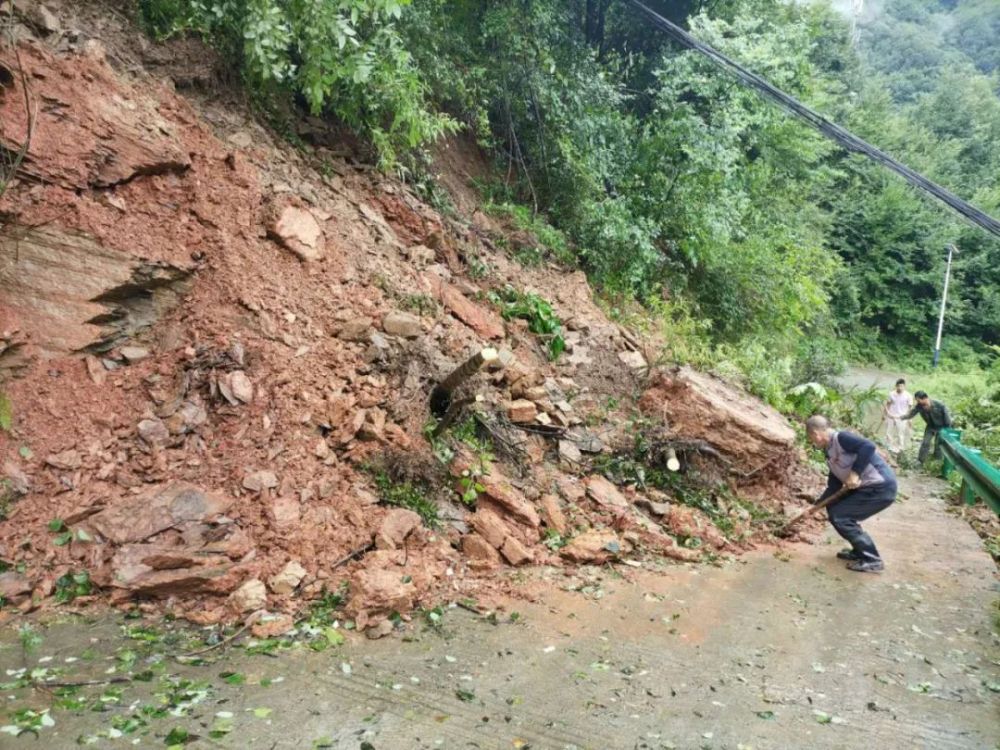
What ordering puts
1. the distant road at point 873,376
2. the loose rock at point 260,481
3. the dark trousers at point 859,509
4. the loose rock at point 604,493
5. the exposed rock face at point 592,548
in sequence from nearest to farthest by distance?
1. the loose rock at point 260,481
2. the exposed rock face at point 592,548
3. the dark trousers at point 859,509
4. the loose rock at point 604,493
5. the distant road at point 873,376

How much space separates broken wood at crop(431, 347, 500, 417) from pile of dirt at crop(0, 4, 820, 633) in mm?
160

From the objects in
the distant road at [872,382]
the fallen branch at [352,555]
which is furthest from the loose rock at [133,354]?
the distant road at [872,382]

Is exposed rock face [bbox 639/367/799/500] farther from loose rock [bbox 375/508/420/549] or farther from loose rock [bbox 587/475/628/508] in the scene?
loose rock [bbox 375/508/420/549]

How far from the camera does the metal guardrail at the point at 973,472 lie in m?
6.43

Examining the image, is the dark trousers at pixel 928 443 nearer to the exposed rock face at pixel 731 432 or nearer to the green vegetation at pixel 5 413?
the exposed rock face at pixel 731 432

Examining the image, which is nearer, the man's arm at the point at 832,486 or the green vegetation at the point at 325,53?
the green vegetation at the point at 325,53

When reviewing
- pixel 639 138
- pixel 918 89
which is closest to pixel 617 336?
pixel 639 138

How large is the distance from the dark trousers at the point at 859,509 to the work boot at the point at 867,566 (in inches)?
2.6

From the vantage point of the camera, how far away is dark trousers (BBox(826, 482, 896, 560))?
6020 millimetres

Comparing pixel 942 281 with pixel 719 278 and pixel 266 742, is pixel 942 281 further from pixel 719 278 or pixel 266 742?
pixel 266 742

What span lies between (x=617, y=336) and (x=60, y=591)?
625 cm

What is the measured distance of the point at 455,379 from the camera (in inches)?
220

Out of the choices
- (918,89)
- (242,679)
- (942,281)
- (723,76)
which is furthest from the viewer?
(918,89)

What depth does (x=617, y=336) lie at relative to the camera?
8.47 metres
